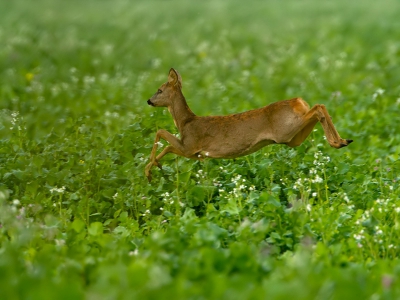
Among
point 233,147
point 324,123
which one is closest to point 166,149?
point 233,147

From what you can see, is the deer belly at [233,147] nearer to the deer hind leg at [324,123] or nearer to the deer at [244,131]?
the deer at [244,131]

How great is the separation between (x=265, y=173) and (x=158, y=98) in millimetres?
1129

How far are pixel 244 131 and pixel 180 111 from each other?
2.48 ft

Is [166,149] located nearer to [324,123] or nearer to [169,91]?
[169,91]

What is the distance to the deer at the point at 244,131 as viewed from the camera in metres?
7.35

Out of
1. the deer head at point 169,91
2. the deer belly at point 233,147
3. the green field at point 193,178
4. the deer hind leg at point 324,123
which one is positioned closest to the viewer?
the green field at point 193,178

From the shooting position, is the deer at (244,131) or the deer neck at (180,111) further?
the deer neck at (180,111)

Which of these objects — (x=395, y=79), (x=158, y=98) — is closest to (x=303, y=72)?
(x=395, y=79)

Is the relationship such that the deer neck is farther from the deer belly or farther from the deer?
the deer belly

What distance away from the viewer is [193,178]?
26.0 feet

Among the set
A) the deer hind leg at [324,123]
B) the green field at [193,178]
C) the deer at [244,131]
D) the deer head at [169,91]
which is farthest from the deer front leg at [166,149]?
the deer hind leg at [324,123]

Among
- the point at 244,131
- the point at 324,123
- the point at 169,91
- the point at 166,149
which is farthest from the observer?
the point at 169,91

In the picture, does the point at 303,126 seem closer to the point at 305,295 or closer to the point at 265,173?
the point at 265,173

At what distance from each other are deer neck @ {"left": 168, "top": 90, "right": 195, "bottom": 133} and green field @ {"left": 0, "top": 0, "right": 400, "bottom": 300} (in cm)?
33
